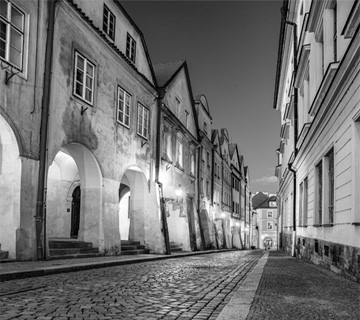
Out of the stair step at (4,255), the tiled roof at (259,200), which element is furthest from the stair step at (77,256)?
the tiled roof at (259,200)

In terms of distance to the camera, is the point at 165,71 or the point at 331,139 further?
the point at 165,71

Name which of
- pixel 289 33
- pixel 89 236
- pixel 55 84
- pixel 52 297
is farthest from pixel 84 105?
pixel 289 33

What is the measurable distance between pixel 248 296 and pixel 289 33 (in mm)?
22716

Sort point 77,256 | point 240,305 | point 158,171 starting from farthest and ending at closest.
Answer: point 158,171
point 77,256
point 240,305

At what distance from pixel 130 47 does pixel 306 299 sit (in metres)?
15.6

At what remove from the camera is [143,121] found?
2130 cm

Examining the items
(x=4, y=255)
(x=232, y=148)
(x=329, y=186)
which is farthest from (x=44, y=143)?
(x=232, y=148)

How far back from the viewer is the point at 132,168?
19969mm

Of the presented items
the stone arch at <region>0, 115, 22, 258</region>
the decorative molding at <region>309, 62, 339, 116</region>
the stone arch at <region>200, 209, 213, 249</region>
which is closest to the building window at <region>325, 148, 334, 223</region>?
the decorative molding at <region>309, 62, 339, 116</region>

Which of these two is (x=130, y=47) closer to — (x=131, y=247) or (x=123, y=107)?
(x=123, y=107)

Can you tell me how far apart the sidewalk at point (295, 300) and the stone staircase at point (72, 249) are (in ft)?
22.1

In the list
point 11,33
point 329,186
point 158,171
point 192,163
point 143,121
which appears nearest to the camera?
point 11,33

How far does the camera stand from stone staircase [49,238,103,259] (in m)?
14.5

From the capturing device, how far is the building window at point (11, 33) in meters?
11.9
